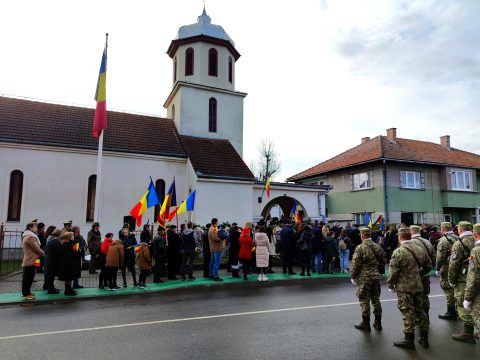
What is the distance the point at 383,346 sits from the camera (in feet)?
17.6

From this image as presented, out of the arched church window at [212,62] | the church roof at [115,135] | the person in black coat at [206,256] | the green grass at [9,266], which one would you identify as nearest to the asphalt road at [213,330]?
the person in black coat at [206,256]

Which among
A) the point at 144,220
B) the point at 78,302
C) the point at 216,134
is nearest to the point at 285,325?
the point at 78,302

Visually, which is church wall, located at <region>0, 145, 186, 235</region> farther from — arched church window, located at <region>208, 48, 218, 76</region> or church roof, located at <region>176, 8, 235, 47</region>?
church roof, located at <region>176, 8, 235, 47</region>

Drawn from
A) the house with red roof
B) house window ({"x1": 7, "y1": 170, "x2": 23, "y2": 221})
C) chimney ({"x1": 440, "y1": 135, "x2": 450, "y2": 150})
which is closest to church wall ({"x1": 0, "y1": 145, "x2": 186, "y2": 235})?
house window ({"x1": 7, "y1": 170, "x2": 23, "y2": 221})

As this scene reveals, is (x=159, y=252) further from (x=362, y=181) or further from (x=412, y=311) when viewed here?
(x=362, y=181)

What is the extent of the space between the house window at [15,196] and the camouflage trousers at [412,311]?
1828cm

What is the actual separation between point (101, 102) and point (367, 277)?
13065mm

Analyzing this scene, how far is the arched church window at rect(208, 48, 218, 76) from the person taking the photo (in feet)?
81.9

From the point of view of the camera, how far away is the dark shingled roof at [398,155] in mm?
27172

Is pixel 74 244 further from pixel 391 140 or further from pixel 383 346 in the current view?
pixel 391 140

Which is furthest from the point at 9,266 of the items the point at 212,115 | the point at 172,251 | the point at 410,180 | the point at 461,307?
the point at 410,180

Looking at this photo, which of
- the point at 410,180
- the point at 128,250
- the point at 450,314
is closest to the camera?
the point at 450,314

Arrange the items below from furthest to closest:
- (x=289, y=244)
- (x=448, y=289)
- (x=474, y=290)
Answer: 1. (x=289, y=244)
2. (x=448, y=289)
3. (x=474, y=290)

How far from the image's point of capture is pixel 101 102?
15.3 m
